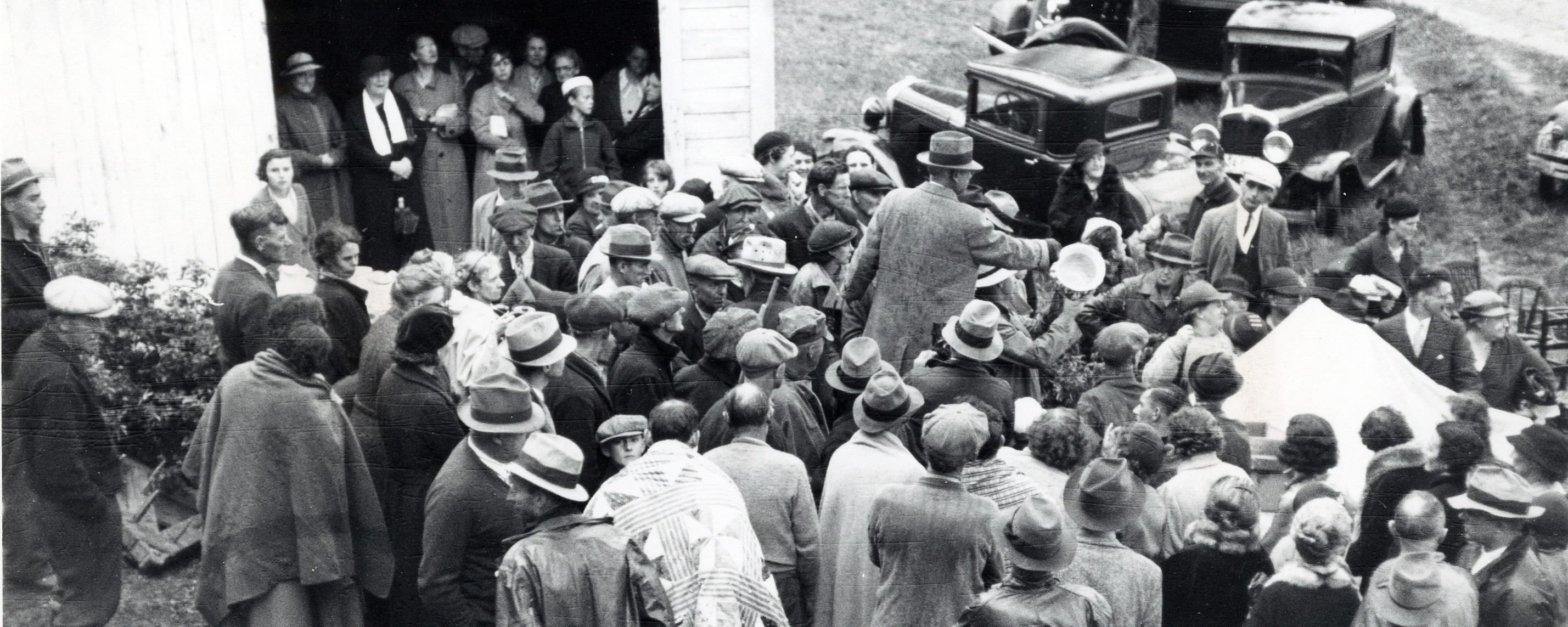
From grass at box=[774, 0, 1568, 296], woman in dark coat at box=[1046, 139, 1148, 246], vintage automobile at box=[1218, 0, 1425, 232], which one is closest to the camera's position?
grass at box=[774, 0, 1568, 296]

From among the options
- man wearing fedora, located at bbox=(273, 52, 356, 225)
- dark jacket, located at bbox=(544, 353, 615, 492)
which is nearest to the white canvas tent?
dark jacket, located at bbox=(544, 353, 615, 492)

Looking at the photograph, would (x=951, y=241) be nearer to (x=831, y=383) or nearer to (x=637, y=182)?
(x=831, y=383)

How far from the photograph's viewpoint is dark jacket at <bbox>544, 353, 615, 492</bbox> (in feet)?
12.6

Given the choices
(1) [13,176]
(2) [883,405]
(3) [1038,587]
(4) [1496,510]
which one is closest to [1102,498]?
(3) [1038,587]

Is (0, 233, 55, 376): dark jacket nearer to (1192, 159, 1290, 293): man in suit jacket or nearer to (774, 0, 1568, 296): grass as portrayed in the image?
(774, 0, 1568, 296): grass

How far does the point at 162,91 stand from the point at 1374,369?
487 cm

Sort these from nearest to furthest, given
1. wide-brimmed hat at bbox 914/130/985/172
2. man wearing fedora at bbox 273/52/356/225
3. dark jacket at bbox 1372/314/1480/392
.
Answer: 1. dark jacket at bbox 1372/314/1480/392
2. wide-brimmed hat at bbox 914/130/985/172
3. man wearing fedora at bbox 273/52/356/225

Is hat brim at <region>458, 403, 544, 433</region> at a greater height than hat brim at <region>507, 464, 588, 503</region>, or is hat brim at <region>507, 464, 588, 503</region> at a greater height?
hat brim at <region>507, 464, 588, 503</region>

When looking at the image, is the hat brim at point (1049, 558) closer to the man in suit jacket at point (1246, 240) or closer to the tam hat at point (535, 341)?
the tam hat at point (535, 341)

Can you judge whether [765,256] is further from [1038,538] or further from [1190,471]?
[1038,538]

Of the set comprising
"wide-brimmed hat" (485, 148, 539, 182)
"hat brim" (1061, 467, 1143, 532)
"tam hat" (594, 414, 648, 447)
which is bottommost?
"hat brim" (1061, 467, 1143, 532)

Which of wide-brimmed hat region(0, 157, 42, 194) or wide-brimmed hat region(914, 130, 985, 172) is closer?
wide-brimmed hat region(0, 157, 42, 194)

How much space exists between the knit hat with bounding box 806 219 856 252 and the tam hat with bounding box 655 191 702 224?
0.56 metres

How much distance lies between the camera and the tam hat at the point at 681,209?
208 inches
